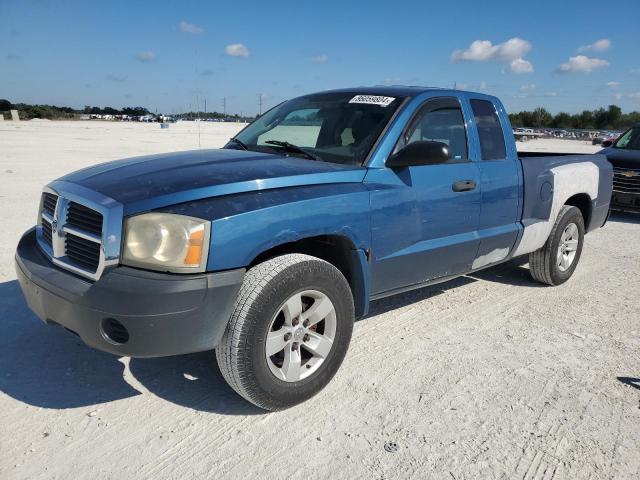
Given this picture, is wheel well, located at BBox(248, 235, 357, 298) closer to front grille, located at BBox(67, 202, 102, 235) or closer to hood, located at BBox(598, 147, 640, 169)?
front grille, located at BBox(67, 202, 102, 235)

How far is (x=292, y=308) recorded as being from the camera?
281 cm

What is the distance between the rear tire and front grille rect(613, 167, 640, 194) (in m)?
4.31

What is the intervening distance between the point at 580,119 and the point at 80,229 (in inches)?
3331

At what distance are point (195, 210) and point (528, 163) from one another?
3168 mm

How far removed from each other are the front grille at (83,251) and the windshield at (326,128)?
1.50 m

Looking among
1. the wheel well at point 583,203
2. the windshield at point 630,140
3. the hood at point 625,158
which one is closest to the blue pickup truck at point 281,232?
the wheel well at point 583,203

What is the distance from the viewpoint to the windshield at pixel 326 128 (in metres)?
3.50

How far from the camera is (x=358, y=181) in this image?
318cm

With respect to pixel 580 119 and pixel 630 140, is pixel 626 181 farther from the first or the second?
pixel 580 119

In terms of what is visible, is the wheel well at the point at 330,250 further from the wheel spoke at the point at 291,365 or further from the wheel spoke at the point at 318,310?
the wheel spoke at the point at 291,365

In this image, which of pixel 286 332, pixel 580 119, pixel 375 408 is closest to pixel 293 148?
pixel 286 332

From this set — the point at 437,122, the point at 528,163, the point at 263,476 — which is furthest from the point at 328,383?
the point at 528,163

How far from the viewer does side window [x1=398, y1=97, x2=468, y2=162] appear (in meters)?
3.69

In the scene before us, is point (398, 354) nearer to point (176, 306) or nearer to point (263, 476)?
point (263, 476)
